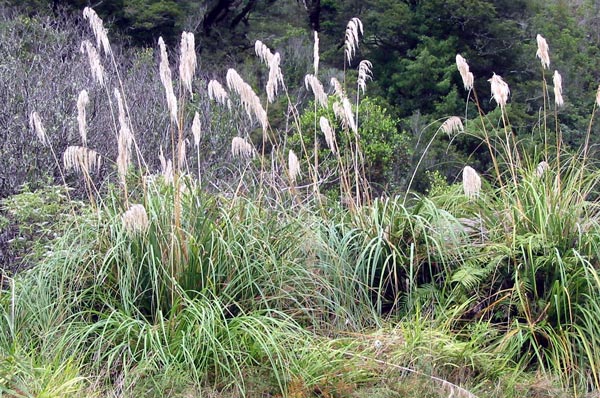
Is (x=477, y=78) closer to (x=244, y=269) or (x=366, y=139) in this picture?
(x=366, y=139)

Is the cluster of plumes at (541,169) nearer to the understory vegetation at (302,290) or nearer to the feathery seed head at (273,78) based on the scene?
the understory vegetation at (302,290)

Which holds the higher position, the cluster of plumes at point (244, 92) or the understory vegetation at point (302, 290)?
the cluster of plumes at point (244, 92)

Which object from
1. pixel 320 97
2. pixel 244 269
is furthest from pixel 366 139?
pixel 244 269

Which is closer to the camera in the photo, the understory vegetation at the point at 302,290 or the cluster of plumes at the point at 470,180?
the understory vegetation at the point at 302,290

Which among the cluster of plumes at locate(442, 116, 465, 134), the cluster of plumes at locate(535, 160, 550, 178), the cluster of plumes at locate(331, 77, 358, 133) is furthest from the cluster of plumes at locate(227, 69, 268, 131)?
the cluster of plumes at locate(535, 160, 550, 178)

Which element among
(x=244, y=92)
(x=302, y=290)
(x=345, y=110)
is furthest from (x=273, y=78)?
(x=302, y=290)

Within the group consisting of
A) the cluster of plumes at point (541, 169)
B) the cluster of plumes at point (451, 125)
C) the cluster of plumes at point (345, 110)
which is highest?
the cluster of plumes at point (345, 110)

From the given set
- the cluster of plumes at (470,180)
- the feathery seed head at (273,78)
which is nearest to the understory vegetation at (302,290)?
the cluster of plumes at (470,180)

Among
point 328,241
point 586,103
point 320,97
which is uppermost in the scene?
point 320,97

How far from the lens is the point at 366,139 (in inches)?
522

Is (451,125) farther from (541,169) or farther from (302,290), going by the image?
(302,290)

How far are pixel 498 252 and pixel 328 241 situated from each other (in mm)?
1218

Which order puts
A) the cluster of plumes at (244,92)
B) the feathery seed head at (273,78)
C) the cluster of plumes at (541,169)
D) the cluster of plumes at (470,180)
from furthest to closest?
the cluster of plumes at (541,169)
the feathery seed head at (273,78)
the cluster of plumes at (244,92)
the cluster of plumes at (470,180)

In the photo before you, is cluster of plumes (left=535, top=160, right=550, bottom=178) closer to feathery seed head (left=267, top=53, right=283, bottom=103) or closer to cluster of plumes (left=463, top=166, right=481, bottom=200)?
cluster of plumes (left=463, top=166, right=481, bottom=200)
